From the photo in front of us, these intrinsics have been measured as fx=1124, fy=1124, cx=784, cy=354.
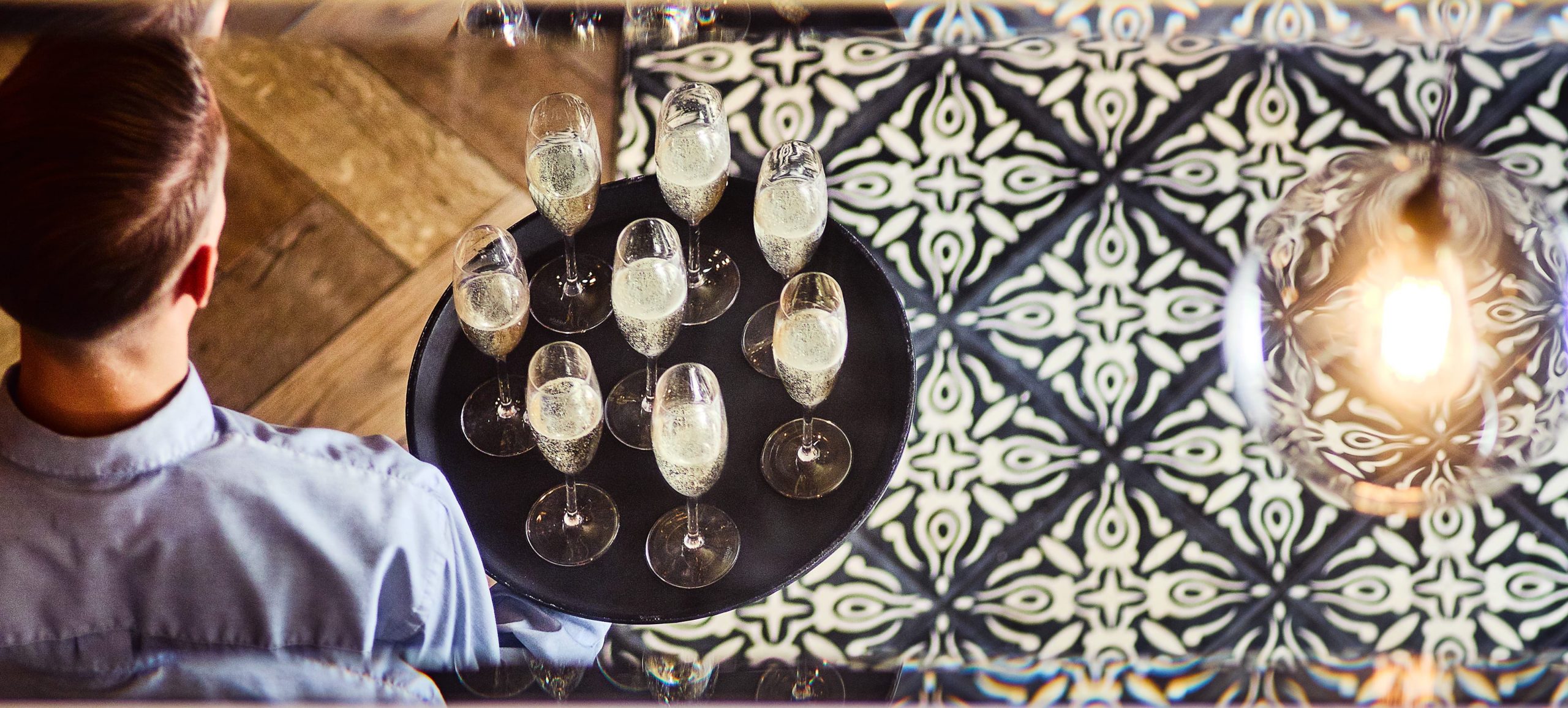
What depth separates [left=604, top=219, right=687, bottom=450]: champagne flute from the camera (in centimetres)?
105

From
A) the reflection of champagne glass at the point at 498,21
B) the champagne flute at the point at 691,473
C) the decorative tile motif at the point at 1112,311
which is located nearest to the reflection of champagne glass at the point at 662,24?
the decorative tile motif at the point at 1112,311

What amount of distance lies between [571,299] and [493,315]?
0.10 m

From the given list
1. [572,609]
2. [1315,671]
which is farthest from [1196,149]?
[572,609]

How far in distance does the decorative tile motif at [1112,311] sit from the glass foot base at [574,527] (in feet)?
1.03

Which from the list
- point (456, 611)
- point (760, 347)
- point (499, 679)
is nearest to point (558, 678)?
point (499, 679)

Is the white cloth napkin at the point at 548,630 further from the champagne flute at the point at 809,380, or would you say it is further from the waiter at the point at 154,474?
the champagne flute at the point at 809,380

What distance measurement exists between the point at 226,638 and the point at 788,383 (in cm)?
52

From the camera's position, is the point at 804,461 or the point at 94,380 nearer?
the point at 94,380

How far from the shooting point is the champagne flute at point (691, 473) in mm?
990

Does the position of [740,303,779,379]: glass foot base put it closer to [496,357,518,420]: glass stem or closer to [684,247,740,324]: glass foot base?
[684,247,740,324]: glass foot base

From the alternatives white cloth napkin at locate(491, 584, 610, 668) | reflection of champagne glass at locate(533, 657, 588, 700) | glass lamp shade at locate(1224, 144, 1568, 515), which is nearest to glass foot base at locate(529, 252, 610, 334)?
white cloth napkin at locate(491, 584, 610, 668)

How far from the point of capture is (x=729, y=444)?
109 cm

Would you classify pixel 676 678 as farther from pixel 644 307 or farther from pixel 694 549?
pixel 644 307

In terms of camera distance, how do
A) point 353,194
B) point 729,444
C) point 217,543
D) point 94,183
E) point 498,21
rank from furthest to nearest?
point 498,21 → point 353,194 → point 729,444 → point 217,543 → point 94,183
